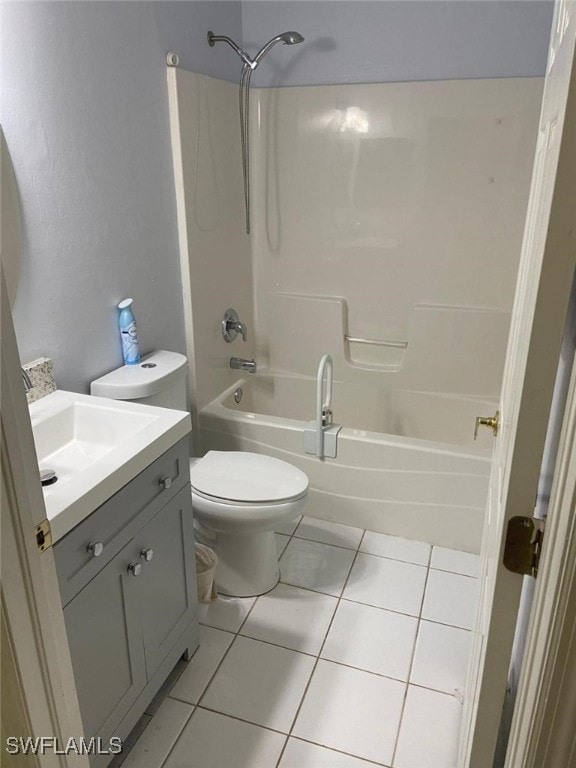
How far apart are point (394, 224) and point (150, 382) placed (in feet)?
4.74

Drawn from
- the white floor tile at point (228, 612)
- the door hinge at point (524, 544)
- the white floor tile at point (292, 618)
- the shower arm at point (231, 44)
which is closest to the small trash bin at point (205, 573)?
the white floor tile at point (228, 612)

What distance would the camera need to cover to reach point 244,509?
6.39ft

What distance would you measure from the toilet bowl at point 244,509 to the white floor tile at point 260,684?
251 mm

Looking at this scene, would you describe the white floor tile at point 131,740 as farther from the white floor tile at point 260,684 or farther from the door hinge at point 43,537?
the door hinge at point 43,537

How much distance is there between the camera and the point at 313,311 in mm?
3014

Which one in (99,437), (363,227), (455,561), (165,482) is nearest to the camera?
(165,482)

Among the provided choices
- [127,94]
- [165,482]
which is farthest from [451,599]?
[127,94]

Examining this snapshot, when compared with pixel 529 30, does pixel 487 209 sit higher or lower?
lower

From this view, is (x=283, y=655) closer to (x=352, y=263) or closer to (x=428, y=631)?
(x=428, y=631)

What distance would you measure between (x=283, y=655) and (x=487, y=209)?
199cm

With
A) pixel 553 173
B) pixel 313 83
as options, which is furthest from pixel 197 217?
pixel 553 173

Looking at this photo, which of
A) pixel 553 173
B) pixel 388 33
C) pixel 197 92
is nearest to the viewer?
pixel 553 173

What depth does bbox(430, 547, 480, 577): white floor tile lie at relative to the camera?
2.29m

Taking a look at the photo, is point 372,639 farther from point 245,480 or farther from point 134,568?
point 134,568
